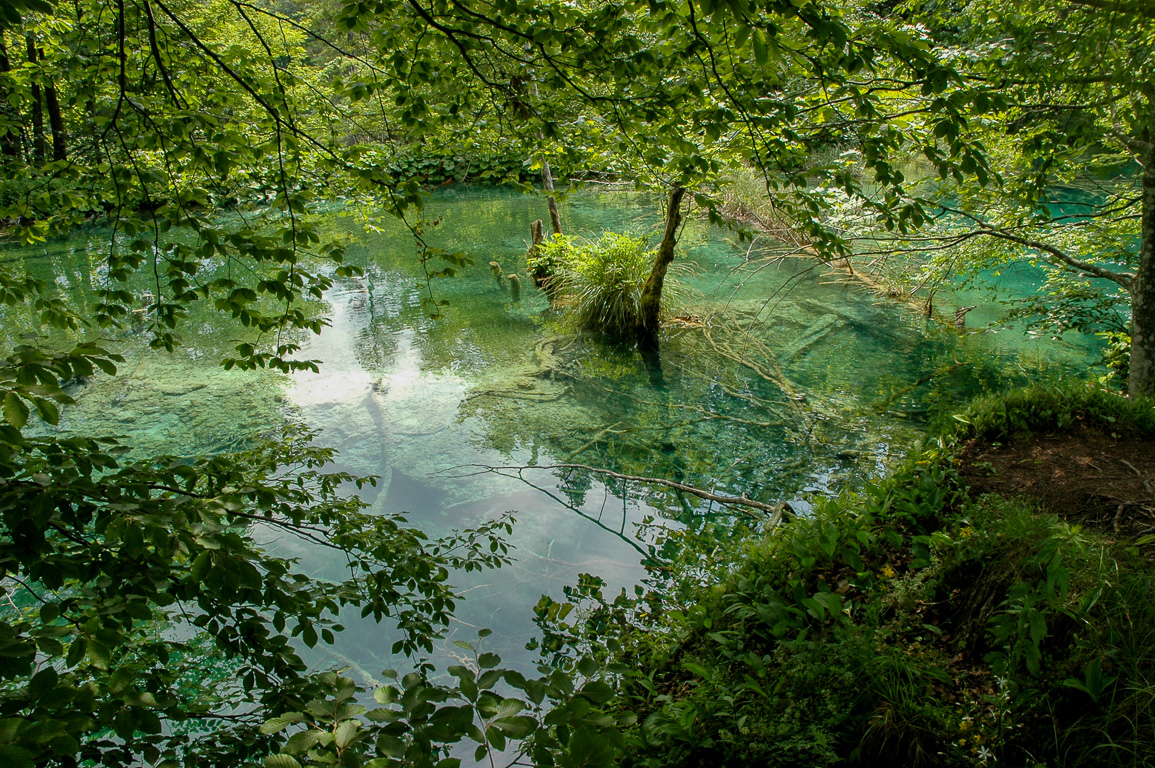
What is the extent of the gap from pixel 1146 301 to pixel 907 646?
3253 millimetres

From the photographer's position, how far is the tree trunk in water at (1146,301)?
3811 millimetres

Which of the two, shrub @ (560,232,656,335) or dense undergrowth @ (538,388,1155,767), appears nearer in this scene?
dense undergrowth @ (538,388,1155,767)

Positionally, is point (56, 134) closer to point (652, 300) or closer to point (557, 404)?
point (557, 404)

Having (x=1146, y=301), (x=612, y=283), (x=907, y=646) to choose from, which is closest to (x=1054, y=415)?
(x=1146, y=301)

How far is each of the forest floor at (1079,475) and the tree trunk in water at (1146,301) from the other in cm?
99

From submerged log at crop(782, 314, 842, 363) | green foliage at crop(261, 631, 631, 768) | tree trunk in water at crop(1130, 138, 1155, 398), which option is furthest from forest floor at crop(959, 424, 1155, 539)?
submerged log at crop(782, 314, 842, 363)

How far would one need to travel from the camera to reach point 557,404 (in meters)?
6.02

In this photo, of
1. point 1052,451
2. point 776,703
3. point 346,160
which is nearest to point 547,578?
point 776,703

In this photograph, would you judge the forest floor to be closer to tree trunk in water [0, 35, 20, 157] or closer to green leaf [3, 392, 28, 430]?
green leaf [3, 392, 28, 430]

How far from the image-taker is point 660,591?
3.42m

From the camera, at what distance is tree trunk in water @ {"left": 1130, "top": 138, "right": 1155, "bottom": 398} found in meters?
3.81

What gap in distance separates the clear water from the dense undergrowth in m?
1.14

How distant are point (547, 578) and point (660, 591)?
700 millimetres

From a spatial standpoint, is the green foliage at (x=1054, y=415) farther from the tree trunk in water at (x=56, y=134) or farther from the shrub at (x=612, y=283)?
the tree trunk in water at (x=56, y=134)
